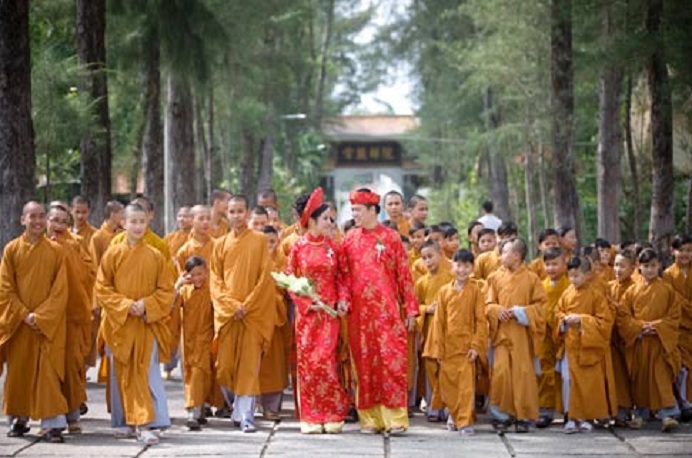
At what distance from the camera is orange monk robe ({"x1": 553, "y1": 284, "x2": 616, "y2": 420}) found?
11930mm

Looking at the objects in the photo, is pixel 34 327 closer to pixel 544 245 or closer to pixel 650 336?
pixel 544 245

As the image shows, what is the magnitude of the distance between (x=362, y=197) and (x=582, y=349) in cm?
230

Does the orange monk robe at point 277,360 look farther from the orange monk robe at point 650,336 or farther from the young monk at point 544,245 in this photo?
the orange monk robe at point 650,336

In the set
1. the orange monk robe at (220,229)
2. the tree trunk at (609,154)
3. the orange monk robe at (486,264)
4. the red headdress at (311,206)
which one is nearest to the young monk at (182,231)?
the orange monk robe at (220,229)

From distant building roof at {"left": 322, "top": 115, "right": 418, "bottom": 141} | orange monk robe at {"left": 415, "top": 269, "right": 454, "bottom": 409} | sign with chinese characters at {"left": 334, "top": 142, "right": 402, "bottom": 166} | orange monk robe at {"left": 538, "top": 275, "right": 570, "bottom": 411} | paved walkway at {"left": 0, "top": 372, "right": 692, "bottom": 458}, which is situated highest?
distant building roof at {"left": 322, "top": 115, "right": 418, "bottom": 141}

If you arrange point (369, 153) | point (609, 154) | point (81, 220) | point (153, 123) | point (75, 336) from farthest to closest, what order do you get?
point (369, 153) < point (609, 154) < point (153, 123) < point (81, 220) < point (75, 336)

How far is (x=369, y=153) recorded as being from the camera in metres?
83.3

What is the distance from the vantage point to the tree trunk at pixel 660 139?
1806cm

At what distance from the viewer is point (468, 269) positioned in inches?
472

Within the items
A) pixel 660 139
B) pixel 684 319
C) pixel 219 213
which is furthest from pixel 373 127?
pixel 684 319

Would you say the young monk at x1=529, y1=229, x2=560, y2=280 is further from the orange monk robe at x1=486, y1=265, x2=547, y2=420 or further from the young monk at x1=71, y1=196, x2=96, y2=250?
the young monk at x1=71, y1=196, x2=96, y2=250

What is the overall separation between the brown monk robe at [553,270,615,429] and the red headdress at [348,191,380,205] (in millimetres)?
1844

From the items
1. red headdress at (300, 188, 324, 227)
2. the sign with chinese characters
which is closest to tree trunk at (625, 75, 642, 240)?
red headdress at (300, 188, 324, 227)

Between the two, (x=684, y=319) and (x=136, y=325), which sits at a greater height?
(x=136, y=325)
